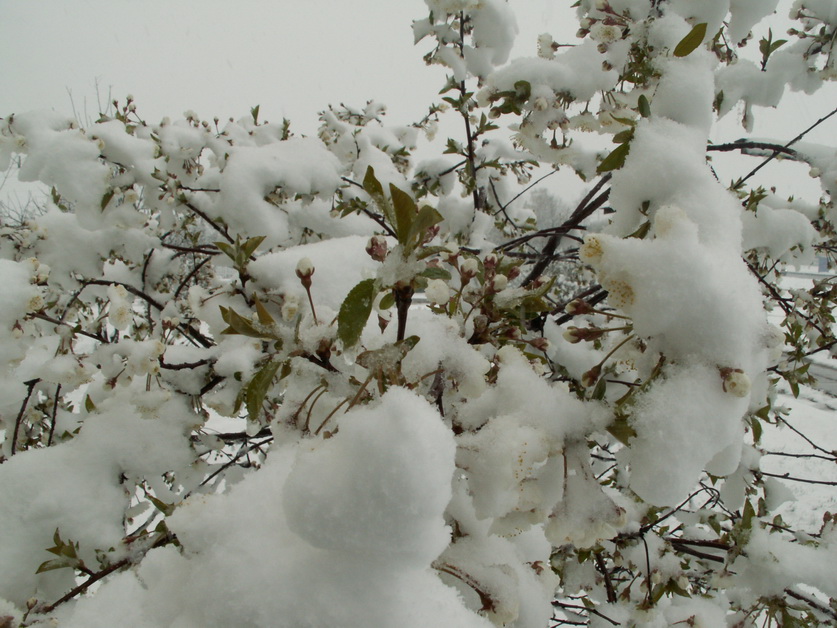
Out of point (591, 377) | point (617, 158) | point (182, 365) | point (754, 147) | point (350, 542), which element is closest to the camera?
point (350, 542)

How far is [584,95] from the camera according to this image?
1.50 m

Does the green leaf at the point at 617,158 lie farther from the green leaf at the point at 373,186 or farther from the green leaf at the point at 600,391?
the green leaf at the point at 373,186

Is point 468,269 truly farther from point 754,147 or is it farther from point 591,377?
point 754,147

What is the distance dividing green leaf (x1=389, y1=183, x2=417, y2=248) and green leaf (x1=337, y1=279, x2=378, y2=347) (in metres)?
0.08

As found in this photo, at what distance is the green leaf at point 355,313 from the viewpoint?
2.09 ft

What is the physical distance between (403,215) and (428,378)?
401 millimetres

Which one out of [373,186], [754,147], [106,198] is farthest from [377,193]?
[106,198]

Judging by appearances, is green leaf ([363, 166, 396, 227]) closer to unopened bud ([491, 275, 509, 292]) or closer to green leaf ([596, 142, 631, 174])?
unopened bud ([491, 275, 509, 292])

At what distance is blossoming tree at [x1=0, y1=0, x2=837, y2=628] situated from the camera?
0.59 metres

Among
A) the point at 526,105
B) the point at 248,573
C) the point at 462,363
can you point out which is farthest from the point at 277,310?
the point at 526,105

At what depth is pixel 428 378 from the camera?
0.91 metres

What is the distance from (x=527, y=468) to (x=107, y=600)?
0.74 meters

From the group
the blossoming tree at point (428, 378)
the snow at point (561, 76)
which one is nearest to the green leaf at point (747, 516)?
the blossoming tree at point (428, 378)

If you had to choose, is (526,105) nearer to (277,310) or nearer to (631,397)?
(277,310)
